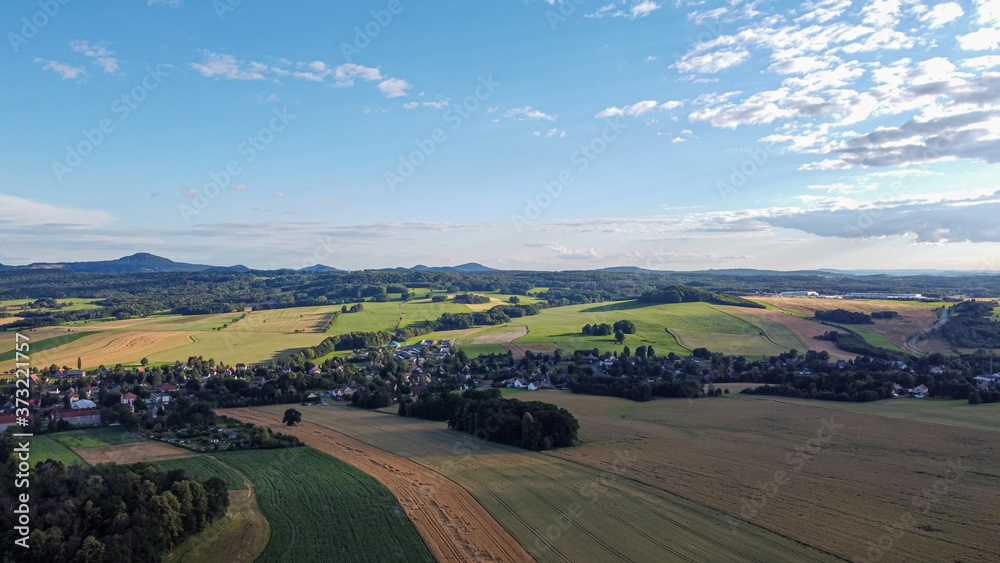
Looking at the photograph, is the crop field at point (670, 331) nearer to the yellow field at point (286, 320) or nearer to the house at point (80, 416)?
the yellow field at point (286, 320)

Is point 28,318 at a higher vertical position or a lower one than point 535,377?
higher

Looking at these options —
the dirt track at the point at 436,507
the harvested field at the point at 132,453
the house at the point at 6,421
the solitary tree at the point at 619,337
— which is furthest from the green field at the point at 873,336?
the house at the point at 6,421

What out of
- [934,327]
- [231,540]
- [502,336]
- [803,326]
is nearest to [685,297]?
[803,326]

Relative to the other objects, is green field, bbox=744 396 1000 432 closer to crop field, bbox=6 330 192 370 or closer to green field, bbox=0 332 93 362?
crop field, bbox=6 330 192 370

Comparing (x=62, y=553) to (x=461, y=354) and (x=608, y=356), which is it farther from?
(x=608, y=356)

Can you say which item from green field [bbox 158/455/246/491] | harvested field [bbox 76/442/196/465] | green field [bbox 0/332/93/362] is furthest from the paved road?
green field [bbox 0/332/93/362]

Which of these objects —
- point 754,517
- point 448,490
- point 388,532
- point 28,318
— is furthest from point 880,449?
point 28,318
